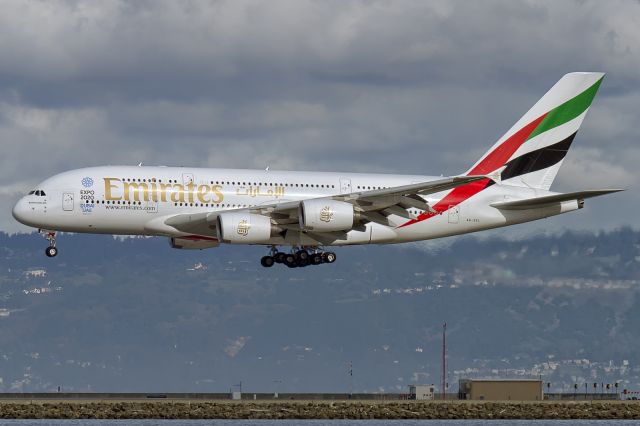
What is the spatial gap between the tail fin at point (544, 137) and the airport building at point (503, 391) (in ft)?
57.6

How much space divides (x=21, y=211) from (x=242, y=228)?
11.0m

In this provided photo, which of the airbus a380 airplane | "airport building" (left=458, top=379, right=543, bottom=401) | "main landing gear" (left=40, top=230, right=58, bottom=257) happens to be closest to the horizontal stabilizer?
the airbus a380 airplane

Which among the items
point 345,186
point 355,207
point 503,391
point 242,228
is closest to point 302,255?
point 345,186

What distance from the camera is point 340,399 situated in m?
88.1

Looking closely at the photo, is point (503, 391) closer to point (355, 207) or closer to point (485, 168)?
point (485, 168)

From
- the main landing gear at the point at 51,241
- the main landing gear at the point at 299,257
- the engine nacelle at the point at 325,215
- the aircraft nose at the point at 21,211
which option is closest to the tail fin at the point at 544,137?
the main landing gear at the point at 299,257

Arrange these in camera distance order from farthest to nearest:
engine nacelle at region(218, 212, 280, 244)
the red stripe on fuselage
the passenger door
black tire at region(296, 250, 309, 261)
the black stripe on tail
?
the black stripe on tail < the red stripe on fuselage < black tire at region(296, 250, 309, 261) < the passenger door < engine nacelle at region(218, 212, 280, 244)

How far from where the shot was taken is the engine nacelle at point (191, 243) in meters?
69.0

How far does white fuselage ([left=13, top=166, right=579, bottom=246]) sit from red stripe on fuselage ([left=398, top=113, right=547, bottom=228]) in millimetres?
212

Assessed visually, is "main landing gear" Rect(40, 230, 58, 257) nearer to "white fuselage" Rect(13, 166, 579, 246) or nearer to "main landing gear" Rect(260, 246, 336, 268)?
"white fuselage" Rect(13, 166, 579, 246)

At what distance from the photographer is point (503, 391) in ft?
281

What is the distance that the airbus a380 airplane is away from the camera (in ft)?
212

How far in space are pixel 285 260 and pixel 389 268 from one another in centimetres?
6487

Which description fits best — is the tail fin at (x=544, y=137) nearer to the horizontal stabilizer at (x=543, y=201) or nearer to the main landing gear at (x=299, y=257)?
the horizontal stabilizer at (x=543, y=201)
